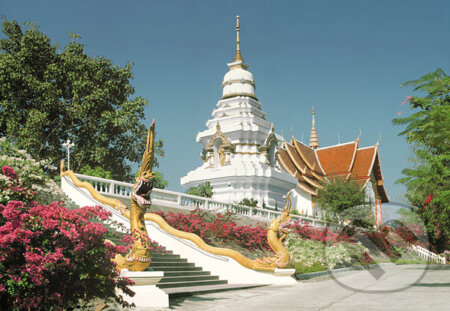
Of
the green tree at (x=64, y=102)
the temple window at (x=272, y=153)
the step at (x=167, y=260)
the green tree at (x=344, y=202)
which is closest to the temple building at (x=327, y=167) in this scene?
the temple window at (x=272, y=153)

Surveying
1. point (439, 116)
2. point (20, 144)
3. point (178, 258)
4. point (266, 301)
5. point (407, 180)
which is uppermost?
point (20, 144)

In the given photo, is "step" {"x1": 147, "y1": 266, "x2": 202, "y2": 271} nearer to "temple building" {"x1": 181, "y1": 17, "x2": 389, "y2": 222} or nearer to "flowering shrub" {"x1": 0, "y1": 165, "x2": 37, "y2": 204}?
"flowering shrub" {"x1": 0, "y1": 165, "x2": 37, "y2": 204}

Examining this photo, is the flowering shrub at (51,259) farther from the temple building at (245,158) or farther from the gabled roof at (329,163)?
the gabled roof at (329,163)

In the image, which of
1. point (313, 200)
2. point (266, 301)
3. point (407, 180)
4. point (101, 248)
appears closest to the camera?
point (101, 248)

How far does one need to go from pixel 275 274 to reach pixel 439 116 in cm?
590

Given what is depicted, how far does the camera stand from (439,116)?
1088cm

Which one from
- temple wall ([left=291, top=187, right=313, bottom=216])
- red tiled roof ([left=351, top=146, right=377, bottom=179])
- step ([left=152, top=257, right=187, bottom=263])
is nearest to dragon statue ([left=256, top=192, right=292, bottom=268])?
step ([left=152, top=257, right=187, bottom=263])

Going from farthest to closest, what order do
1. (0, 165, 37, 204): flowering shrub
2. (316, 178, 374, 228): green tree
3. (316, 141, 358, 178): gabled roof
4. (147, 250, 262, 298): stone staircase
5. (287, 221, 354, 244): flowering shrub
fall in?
(316, 141, 358, 178): gabled roof, (316, 178, 374, 228): green tree, (287, 221, 354, 244): flowering shrub, (147, 250, 262, 298): stone staircase, (0, 165, 37, 204): flowering shrub

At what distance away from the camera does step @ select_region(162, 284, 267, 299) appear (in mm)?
9375

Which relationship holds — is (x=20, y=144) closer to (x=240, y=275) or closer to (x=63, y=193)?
(x=63, y=193)

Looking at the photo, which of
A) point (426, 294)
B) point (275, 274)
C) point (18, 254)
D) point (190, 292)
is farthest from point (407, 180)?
point (18, 254)

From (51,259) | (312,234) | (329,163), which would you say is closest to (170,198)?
(312,234)

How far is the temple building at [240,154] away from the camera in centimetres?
3105

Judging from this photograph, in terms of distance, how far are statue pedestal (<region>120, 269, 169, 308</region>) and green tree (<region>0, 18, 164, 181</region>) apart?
18.1 m
